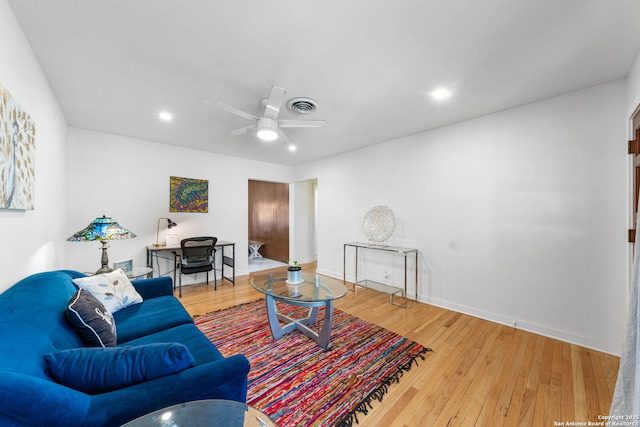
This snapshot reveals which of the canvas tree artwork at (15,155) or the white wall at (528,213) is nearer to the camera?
the canvas tree artwork at (15,155)

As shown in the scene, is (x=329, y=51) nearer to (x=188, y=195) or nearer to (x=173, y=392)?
(x=173, y=392)

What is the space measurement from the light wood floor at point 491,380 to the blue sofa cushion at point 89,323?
5.04ft

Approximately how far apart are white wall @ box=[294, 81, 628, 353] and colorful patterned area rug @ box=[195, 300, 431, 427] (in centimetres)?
130

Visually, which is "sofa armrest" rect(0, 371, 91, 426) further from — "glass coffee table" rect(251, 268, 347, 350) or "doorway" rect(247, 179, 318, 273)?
"doorway" rect(247, 179, 318, 273)

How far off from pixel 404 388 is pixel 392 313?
4.29ft

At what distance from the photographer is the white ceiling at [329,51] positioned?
1418mm

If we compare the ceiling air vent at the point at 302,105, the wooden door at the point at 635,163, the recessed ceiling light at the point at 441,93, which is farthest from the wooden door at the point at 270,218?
the wooden door at the point at 635,163

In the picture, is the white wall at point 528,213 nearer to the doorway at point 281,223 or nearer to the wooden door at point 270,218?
the doorway at point 281,223

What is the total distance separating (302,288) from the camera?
244cm

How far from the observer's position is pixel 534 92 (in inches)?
91.7

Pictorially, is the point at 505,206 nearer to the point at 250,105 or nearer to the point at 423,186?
the point at 423,186

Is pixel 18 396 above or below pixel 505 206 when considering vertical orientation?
below

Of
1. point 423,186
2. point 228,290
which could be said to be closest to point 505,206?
point 423,186

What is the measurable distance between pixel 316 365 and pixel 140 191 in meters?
3.59
